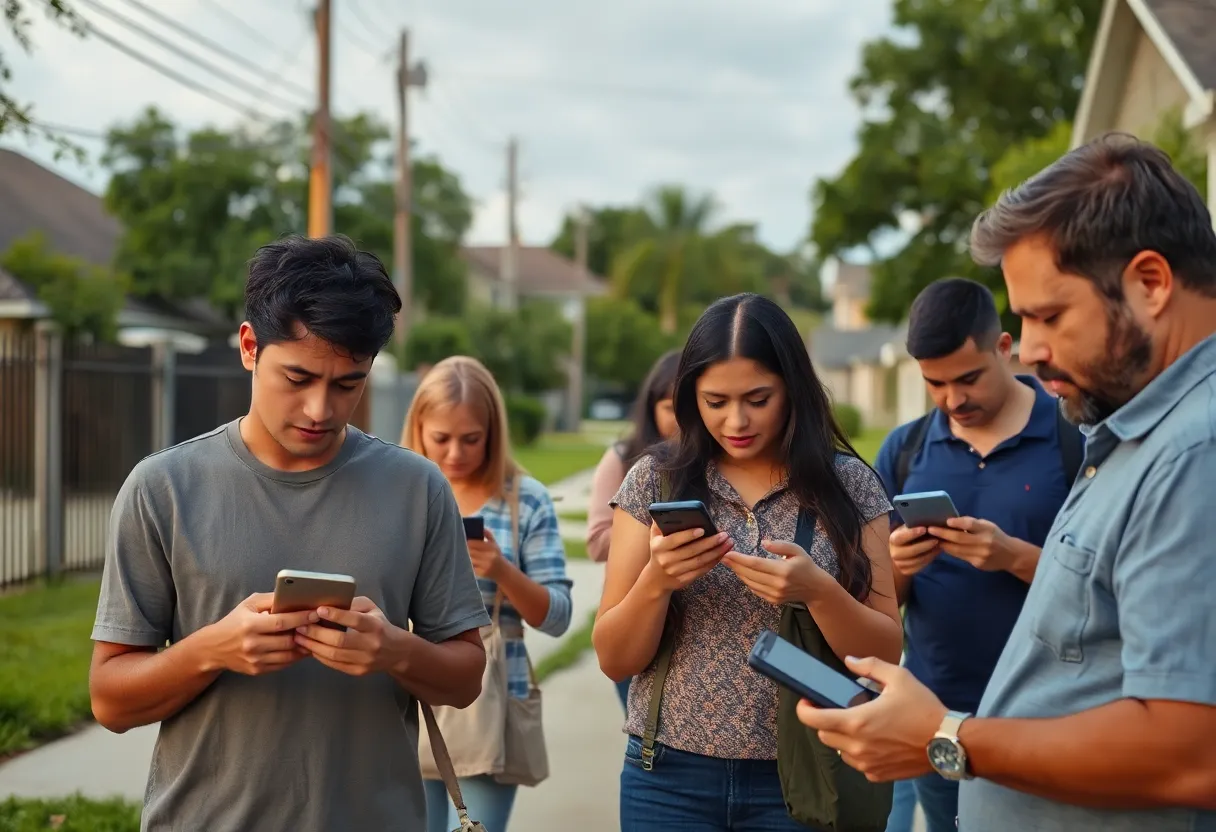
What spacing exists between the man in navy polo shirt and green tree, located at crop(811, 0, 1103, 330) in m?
25.4

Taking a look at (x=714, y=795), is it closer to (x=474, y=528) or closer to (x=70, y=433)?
(x=474, y=528)

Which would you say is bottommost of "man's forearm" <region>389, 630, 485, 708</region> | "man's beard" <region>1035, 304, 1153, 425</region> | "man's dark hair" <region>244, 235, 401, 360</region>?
"man's forearm" <region>389, 630, 485, 708</region>

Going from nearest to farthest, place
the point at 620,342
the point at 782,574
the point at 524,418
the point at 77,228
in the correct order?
the point at 782,574
the point at 77,228
the point at 524,418
the point at 620,342

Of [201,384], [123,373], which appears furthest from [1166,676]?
[201,384]

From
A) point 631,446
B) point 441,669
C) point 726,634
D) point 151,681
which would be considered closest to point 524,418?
point 631,446

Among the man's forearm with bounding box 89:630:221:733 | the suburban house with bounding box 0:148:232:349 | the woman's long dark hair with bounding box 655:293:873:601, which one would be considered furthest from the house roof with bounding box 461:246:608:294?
the man's forearm with bounding box 89:630:221:733

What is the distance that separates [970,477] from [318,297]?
2.42m

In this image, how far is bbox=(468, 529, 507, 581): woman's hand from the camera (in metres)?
4.23

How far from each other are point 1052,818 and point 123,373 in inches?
506

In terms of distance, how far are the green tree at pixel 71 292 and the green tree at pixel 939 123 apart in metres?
18.2

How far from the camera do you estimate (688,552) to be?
118 inches

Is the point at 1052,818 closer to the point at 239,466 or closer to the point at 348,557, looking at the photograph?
the point at 348,557

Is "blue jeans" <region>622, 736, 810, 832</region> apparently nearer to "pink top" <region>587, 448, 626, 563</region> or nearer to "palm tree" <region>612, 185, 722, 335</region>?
"pink top" <region>587, 448, 626, 563</region>

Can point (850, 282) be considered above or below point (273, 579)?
above
